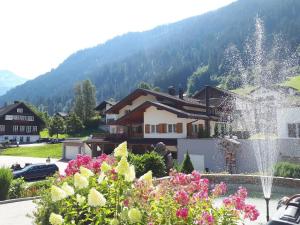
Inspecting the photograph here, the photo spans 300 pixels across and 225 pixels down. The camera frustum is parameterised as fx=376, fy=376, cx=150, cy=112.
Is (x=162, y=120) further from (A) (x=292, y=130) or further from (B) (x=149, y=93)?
(A) (x=292, y=130)

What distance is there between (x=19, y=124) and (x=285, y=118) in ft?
257

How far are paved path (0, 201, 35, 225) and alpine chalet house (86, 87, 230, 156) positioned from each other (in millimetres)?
24574

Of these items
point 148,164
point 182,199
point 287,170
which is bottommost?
point 287,170

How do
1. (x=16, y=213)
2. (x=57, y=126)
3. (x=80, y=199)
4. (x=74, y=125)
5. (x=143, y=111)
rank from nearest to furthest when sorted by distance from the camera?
(x=80, y=199)
(x=16, y=213)
(x=143, y=111)
(x=57, y=126)
(x=74, y=125)

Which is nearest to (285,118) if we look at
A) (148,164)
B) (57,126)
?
(148,164)

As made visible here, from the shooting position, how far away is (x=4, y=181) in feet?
58.6

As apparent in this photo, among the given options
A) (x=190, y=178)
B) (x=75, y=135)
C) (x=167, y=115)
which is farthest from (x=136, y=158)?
(x=75, y=135)

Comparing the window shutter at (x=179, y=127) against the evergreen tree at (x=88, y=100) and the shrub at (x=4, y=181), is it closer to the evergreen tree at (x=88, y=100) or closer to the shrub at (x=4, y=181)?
the shrub at (x=4, y=181)

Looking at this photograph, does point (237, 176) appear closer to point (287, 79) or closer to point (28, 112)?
point (28, 112)

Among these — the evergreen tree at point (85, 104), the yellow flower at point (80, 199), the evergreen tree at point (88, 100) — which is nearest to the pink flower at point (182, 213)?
the yellow flower at point (80, 199)

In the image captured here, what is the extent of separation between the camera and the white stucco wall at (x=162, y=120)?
4150cm

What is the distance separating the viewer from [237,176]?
20.5 metres

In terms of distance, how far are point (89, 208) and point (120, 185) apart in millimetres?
584

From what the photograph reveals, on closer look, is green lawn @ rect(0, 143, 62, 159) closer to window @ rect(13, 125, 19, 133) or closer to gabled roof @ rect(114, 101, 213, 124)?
gabled roof @ rect(114, 101, 213, 124)
